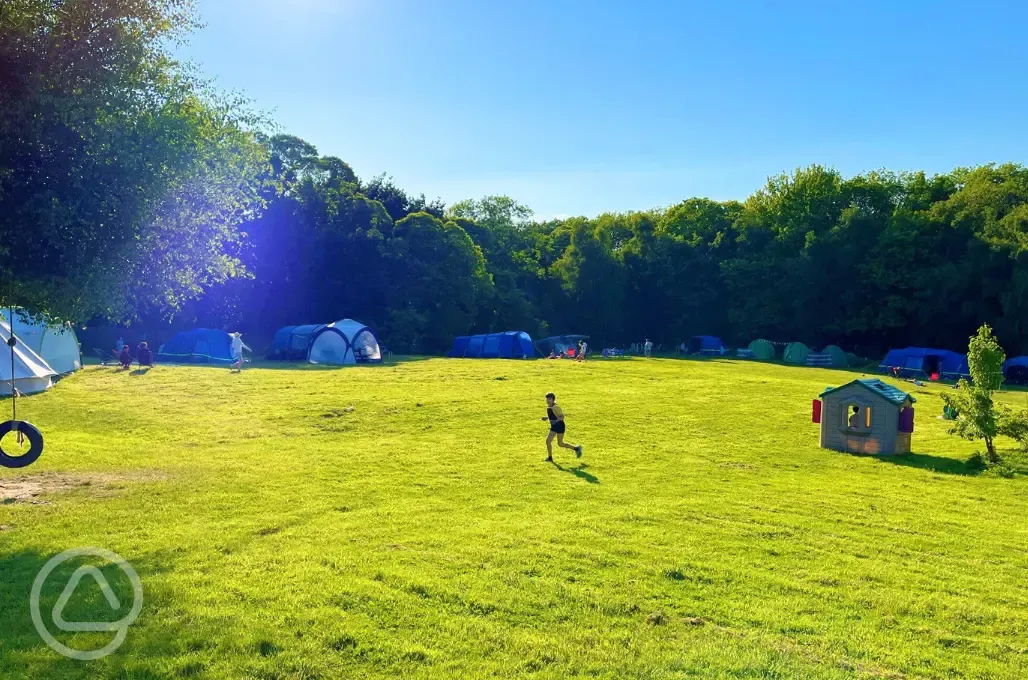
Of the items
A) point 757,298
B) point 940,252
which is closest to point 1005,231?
point 940,252

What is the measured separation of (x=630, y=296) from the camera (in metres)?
61.8

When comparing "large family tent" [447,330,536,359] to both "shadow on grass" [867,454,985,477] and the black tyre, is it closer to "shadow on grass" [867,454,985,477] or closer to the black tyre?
"shadow on grass" [867,454,985,477]

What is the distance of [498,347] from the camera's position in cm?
4319

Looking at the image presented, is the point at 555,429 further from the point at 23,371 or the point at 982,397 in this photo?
the point at 23,371

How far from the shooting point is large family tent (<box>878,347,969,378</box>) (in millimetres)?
39950

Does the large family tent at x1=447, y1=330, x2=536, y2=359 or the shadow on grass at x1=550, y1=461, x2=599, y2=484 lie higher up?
the large family tent at x1=447, y1=330, x2=536, y2=359

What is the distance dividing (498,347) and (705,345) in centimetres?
2164

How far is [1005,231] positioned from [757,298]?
56.9 feet

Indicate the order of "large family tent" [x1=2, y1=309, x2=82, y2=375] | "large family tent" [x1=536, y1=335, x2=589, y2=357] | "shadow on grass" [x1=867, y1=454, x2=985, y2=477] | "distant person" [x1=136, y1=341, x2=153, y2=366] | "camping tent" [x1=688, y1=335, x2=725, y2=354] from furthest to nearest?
"camping tent" [x1=688, y1=335, x2=725, y2=354] → "large family tent" [x1=536, y1=335, x2=589, y2=357] → "distant person" [x1=136, y1=341, x2=153, y2=366] → "large family tent" [x1=2, y1=309, x2=82, y2=375] → "shadow on grass" [x1=867, y1=454, x2=985, y2=477]

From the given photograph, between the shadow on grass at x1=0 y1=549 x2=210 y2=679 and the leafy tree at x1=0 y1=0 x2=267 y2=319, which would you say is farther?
the leafy tree at x1=0 y1=0 x2=267 y2=319

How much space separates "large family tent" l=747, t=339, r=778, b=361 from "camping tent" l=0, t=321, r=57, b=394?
4725 centimetres

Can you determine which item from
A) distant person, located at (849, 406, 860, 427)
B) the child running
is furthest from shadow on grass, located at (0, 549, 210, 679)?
distant person, located at (849, 406, 860, 427)

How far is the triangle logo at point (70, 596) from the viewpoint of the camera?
19.2 feet

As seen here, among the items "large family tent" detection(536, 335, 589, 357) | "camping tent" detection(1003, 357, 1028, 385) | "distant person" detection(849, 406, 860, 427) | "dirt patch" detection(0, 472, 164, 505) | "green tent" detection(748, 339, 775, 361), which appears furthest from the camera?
"green tent" detection(748, 339, 775, 361)
